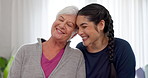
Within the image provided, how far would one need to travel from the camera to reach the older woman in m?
1.27

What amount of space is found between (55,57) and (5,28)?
124 centimetres

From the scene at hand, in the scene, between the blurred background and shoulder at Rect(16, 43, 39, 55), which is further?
the blurred background

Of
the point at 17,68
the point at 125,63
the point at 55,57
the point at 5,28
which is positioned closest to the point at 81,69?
the point at 55,57

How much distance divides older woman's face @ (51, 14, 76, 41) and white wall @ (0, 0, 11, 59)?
3.93 ft

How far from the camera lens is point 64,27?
1.34 m

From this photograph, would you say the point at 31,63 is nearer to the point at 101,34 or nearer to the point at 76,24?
the point at 76,24

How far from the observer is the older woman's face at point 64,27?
1342 millimetres

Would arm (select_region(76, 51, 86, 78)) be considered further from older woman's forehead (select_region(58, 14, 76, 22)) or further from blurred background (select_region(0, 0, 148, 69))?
blurred background (select_region(0, 0, 148, 69))

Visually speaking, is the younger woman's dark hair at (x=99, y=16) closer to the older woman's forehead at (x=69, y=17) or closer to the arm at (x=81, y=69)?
the older woman's forehead at (x=69, y=17)

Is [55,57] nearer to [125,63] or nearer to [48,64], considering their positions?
[48,64]

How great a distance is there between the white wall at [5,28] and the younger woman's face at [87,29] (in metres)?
1.31

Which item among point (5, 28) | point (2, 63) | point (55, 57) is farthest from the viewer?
point (5, 28)

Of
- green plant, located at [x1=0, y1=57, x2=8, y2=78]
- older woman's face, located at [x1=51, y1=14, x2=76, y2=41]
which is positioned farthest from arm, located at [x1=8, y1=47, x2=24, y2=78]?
green plant, located at [x1=0, y1=57, x2=8, y2=78]

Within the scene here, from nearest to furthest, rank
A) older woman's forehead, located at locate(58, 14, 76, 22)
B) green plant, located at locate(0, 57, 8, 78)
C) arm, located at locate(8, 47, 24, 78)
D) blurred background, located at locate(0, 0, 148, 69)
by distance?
1. arm, located at locate(8, 47, 24, 78)
2. older woman's forehead, located at locate(58, 14, 76, 22)
3. green plant, located at locate(0, 57, 8, 78)
4. blurred background, located at locate(0, 0, 148, 69)
